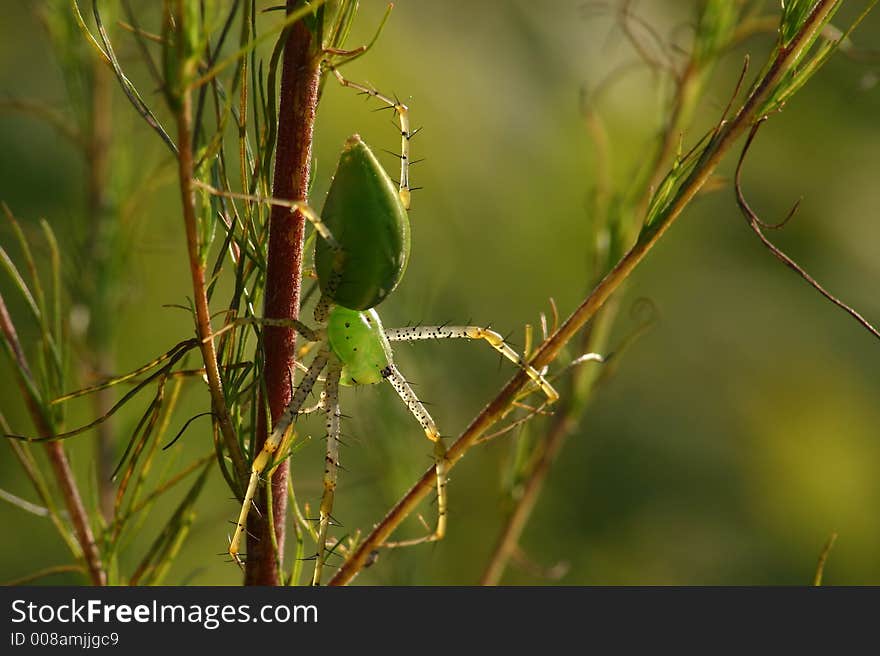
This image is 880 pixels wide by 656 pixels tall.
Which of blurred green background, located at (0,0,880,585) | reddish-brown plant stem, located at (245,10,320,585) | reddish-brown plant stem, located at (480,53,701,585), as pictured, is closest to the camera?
reddish-brown plant stem, located at (245,10,320,585)

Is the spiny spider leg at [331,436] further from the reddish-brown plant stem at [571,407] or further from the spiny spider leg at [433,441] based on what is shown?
the reddish-brown plant stem at [571,407]

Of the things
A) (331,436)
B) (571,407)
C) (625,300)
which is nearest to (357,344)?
(331,436)

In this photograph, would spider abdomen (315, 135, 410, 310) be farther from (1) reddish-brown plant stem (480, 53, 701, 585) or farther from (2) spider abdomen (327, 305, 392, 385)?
(1) reddish-brown plant stem (480, 53, 701, 585)

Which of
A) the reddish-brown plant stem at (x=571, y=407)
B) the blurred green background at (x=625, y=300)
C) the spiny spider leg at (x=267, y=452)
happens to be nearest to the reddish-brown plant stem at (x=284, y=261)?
the spiny spider leg at (x=267, y=452)

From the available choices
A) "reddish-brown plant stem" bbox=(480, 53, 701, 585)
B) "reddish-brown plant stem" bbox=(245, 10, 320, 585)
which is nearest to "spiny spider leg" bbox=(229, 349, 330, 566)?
"reddish-brown plant stem" bbox=(245, 10, 320, 585)

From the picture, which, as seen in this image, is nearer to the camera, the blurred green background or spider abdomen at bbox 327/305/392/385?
spider abdomen at bbox 327/305/392/385

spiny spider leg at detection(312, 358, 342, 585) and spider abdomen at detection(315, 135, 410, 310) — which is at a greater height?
spider abdomen at detection(315, 135, 410, 310)
